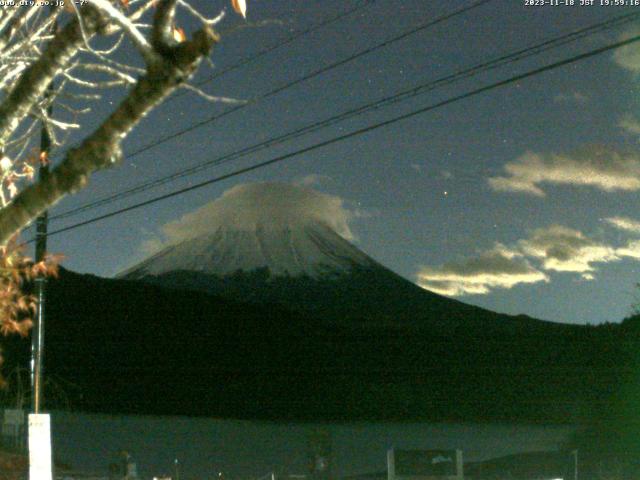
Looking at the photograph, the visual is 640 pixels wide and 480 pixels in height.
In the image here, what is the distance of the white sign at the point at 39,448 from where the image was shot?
43.9ft

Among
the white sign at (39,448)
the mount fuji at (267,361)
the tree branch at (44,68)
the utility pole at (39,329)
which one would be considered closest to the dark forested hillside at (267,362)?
the mount fuji at (267,361)

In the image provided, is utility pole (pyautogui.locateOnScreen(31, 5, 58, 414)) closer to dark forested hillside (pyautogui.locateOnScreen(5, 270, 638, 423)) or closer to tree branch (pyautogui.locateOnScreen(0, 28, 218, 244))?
tree branch (pyautogui.locateOnScreen(0, 28, 218, 244))

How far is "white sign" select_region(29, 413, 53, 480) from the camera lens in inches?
526

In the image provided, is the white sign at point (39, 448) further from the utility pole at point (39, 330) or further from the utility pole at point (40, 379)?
the utility pole at point (39, 330)

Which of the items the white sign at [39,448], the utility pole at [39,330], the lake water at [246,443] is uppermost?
the utility pole at [39,330]

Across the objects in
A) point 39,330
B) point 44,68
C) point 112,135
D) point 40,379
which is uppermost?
point 44,68

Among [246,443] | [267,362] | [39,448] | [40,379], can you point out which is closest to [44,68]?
[39,448]

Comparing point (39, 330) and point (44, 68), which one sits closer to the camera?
point (44, 68)

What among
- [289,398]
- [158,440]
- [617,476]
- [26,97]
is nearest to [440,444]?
[158,440]

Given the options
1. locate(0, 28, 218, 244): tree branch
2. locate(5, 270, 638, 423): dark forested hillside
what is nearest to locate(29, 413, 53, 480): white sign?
Answer: locate(0, 28, 218, 244): tree branch

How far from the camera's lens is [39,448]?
1345 centimetres

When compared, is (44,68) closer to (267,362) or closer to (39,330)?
(39,330)

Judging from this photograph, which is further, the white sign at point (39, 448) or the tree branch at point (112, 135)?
the white sign at point (39, 448)

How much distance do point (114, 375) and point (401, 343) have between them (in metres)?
36.0
